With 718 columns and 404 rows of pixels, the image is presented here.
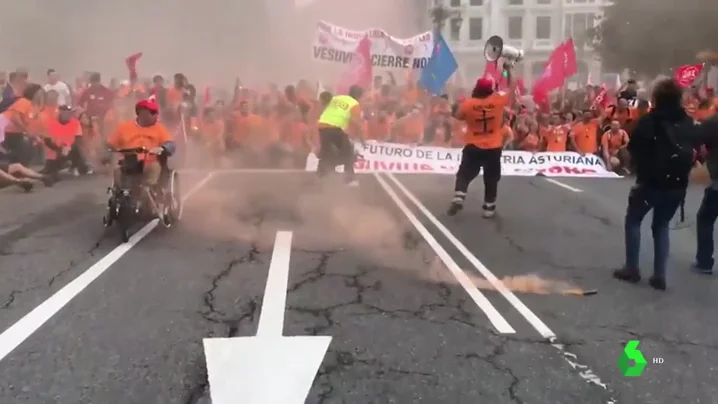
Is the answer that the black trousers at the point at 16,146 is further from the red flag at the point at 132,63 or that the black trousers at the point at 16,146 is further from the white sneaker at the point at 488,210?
the white sneaker at the point at 488,210

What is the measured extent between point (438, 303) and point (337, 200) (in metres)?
4.62

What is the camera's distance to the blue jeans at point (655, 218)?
5559mm

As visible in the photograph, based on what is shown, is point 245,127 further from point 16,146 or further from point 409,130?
point 16,146

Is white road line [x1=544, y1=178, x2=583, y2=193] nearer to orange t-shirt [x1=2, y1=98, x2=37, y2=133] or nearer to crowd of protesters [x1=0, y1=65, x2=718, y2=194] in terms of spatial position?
crowd of protesters [x1=0, y1=65, x2=718, y2=194]

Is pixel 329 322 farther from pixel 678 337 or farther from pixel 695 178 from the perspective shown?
pixel 695 178

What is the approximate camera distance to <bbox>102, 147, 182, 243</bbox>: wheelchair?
6.94 m

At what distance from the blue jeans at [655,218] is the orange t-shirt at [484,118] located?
9.13 ft

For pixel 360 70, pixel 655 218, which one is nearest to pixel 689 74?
pixel 360 70

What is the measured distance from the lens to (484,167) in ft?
28.0

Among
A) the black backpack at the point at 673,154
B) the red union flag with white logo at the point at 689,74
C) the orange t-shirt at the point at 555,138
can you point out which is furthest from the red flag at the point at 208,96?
the black backpack at the point at 673,154

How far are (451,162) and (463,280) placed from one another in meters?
7.79

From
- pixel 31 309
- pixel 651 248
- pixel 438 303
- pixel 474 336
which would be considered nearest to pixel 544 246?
pixel 651 248

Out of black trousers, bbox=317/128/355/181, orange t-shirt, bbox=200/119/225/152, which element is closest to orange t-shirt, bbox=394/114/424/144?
black trousers, bbox=317/128/355/181

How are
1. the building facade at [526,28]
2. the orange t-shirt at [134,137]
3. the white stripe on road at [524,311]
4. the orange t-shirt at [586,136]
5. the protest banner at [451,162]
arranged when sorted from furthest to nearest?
the building facade at [526,28] < the orange t-shirt at [586,136] < the protest banner at [451,162] < the orange t-shirt at [134,137] < the white stripe on road at [524,311]
